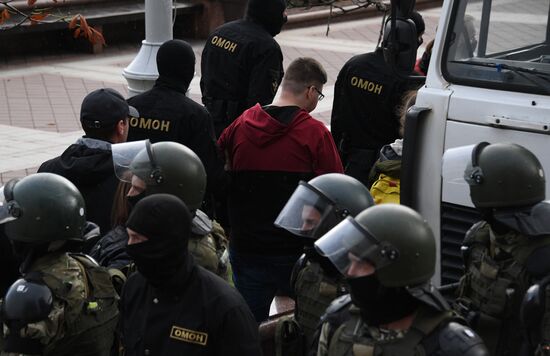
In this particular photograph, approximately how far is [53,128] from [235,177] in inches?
271

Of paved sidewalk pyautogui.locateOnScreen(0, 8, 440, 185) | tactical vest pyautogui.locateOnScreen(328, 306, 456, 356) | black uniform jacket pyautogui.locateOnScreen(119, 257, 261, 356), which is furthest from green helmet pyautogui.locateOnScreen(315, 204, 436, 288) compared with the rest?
paved sidewalk pyautogui.locateOnScreen(0, 8, 440, 185)

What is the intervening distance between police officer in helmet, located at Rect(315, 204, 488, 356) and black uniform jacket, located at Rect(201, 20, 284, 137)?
4.16m

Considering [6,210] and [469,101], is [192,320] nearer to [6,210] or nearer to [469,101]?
[6,210]

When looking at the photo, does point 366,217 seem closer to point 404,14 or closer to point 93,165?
point 93,165

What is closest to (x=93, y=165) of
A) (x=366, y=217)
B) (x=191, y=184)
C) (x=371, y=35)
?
Answer: (x=191, y=184)

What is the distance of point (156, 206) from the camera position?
412 centimetres

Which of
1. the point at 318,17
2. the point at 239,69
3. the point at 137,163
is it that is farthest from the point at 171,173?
the point at 318,17

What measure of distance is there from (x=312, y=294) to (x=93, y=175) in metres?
1.72

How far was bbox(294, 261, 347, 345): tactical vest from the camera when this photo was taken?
4.78 m

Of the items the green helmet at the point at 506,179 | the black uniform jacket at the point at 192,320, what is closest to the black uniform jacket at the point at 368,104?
the green helmet at the point at 506,179

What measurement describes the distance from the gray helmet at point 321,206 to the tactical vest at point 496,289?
2.14 feet

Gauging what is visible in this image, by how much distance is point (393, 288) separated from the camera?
12.3 ft

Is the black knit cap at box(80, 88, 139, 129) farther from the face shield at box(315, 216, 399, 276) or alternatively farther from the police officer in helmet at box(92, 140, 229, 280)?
the face shield at box(315, 216, 399, 276)

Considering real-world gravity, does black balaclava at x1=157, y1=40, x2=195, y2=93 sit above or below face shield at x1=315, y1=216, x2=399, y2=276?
below
